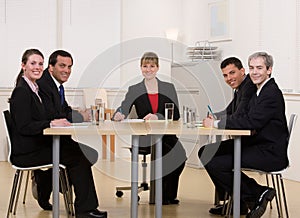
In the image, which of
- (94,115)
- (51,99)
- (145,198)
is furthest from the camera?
(145,198)

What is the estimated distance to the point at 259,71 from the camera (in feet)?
15.8

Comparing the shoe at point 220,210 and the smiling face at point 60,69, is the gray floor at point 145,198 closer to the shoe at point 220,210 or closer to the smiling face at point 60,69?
the shoe at point 220,210

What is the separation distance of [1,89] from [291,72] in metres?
4.14

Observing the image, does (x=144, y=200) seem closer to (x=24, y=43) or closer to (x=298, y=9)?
(x=298, y=9)

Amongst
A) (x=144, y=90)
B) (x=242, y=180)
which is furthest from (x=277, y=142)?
(x=144, y=90)

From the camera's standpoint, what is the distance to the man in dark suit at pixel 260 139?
4.70 m

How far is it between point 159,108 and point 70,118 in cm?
91

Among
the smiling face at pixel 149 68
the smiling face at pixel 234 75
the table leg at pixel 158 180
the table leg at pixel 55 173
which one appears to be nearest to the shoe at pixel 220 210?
the table leg at pixel 158 180

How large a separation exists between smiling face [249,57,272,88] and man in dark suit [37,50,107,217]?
1444 millimetres

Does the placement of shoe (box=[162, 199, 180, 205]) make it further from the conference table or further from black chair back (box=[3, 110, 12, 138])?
black chair back (box=[3, 110, 12, 138])

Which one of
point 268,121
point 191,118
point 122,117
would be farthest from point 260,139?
point 122,117

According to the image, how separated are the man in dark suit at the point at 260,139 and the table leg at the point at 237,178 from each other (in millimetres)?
111

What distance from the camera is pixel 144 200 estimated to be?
19.7ft

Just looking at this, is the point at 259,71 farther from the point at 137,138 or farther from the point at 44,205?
the point at 44,205
